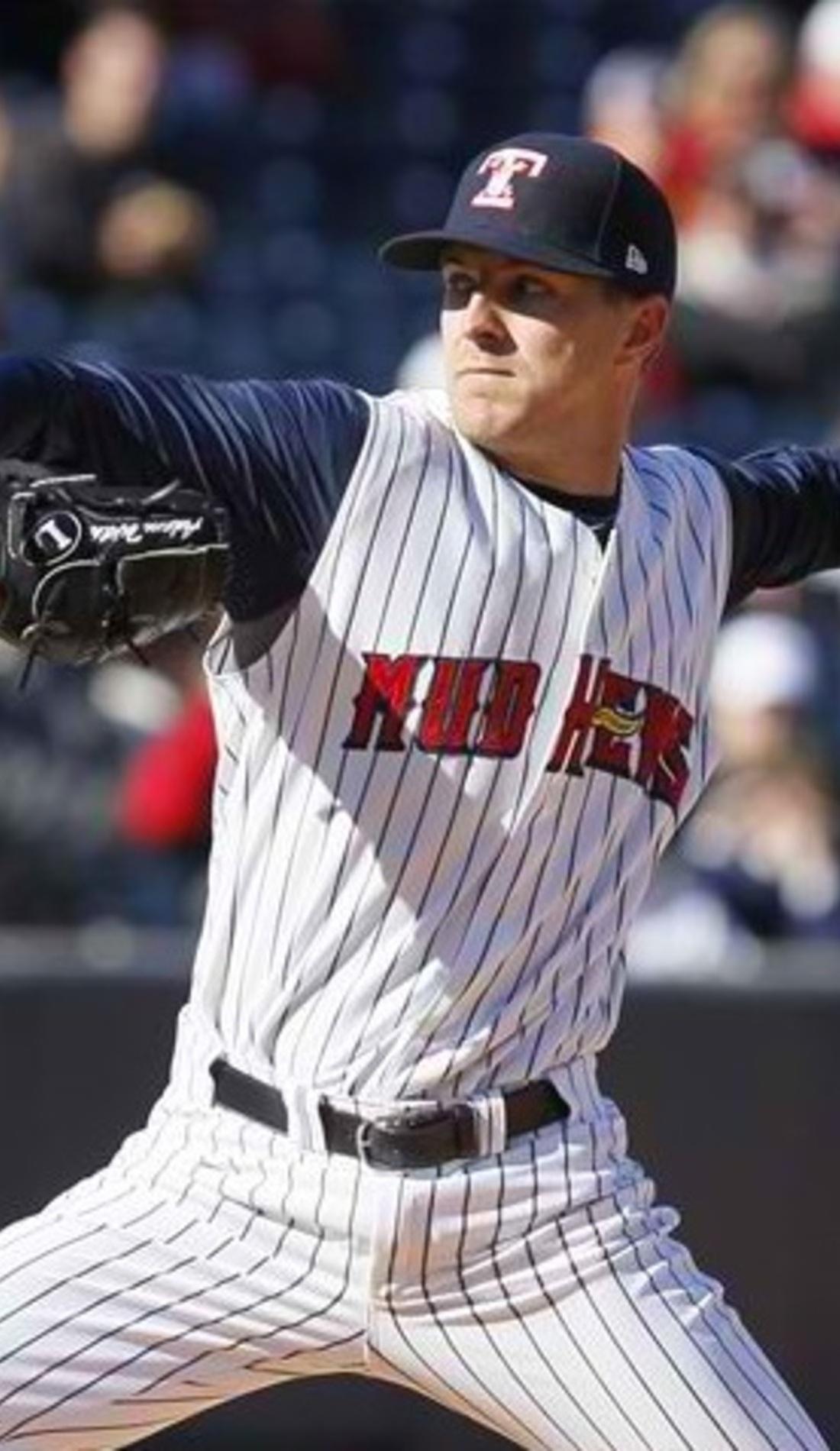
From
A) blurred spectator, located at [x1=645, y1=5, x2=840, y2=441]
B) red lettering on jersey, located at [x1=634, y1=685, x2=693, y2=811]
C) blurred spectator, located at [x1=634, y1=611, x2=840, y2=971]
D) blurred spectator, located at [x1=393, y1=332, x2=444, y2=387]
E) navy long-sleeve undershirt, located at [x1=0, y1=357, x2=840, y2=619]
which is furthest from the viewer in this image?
blurred spectator, located at [x1=645, y1=5, x2=840, y2=441]

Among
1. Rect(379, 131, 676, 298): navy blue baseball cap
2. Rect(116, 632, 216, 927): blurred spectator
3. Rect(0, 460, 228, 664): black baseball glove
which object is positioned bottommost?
Rect(116, 632, 216, 927): blurred spectator

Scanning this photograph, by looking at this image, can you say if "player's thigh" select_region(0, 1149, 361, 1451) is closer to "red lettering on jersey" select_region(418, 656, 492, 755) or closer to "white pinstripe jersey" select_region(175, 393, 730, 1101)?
"white pinstripe jersey" select_region(175, 393, 730, 1101)

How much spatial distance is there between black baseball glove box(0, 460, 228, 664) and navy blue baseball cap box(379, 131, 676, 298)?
20.3 inches

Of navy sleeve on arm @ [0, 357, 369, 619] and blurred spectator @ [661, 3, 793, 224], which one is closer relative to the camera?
navy sleeve on arm @ [0, 357, 369, 619]

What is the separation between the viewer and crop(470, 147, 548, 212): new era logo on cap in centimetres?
409

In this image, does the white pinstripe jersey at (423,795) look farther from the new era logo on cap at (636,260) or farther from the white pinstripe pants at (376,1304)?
the new era logo on cap at (636,260)

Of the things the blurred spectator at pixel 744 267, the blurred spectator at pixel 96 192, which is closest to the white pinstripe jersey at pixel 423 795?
the blurred spectator at pixel 744 267

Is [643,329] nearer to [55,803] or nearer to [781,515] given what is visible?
[781,515]

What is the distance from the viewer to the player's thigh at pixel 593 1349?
396 centimetres

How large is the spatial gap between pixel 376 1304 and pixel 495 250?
125 cm

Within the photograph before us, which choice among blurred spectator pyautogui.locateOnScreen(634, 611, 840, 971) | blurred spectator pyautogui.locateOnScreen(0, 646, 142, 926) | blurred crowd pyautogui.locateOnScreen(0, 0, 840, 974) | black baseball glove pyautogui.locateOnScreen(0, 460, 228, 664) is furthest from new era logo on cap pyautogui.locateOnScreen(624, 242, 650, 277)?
blurred spectator pyautogui.locateOnScreen(0, 646, 142, 926)

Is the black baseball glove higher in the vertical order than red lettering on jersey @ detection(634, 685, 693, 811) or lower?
higher

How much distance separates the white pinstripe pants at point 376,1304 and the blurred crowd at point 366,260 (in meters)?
2.57

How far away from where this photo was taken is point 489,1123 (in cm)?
406
